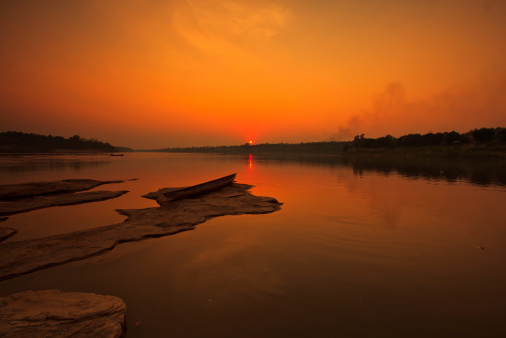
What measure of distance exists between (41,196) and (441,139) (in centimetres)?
13400

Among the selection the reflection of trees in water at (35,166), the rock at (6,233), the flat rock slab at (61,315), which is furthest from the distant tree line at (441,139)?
the reflection of trees in water at (35,166)

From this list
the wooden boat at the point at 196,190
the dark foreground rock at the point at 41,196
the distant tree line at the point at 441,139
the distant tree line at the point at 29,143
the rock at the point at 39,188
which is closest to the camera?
the dark foreground rock at the point at 41,196

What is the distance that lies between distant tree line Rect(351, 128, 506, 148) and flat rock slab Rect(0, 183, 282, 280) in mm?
111714

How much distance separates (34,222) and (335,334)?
51.6 feet

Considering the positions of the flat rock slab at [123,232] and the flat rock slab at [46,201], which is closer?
the flat rock slab at [123,232]

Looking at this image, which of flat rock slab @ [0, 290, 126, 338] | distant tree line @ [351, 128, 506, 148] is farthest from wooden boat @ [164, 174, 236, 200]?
distant tree line @ [351, 128, 506, 148]

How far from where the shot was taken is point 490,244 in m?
9.77

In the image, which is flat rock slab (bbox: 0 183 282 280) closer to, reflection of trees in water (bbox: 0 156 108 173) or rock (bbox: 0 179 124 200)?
rock (bbox: 0 179 124 200)

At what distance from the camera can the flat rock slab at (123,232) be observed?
7.86m

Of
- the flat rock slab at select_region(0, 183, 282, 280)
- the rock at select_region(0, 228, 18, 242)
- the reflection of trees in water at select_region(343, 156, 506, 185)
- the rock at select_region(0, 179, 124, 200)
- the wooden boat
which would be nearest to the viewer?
the flat rock slab at select_region(0, 183, 282, 280)

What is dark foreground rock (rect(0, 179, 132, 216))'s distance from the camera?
51.1 feet

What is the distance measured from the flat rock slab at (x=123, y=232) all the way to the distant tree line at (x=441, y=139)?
111714mm

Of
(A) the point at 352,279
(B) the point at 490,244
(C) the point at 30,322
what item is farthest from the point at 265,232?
(B) the point at 490,244

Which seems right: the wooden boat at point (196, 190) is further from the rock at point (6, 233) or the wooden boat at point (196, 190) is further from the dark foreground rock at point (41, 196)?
the rock at point (6, 233)
